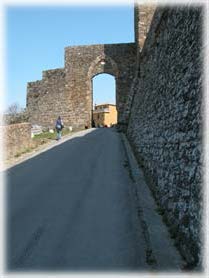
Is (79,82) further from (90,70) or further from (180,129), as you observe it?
(180,129)

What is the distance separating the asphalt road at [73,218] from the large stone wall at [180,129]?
804 millimetres

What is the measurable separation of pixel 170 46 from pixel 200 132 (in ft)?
12.3

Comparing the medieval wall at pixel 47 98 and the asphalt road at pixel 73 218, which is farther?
the medieval wall at pixel 47 98

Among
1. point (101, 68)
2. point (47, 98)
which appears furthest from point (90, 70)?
point (47, 98)

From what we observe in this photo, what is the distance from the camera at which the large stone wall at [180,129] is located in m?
6.24

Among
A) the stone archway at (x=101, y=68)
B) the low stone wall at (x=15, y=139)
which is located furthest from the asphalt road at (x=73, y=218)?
the stone archway at (x=101, y=68)

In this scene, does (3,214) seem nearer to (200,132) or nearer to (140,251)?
(140,251)

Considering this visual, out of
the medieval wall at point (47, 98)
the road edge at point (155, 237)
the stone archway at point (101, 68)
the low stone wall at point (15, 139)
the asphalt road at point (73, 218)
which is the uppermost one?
the stone archway at point (101, 68)

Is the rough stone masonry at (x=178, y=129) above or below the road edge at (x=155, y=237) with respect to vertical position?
above

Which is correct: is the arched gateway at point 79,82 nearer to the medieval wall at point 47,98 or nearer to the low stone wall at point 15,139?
the medieval wall at point 47,98

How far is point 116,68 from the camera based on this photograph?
34.3 meters

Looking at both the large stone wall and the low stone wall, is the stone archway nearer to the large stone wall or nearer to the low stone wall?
the low stone wall

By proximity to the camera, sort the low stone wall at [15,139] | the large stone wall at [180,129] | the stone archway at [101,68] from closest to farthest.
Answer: the large stone wall at [180,129] → the low stone wall at [15,139] → the stone archway at [101,68]

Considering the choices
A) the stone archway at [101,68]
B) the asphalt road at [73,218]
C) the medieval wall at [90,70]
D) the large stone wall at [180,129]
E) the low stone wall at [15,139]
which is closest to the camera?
the large stone wall at [180,129]
